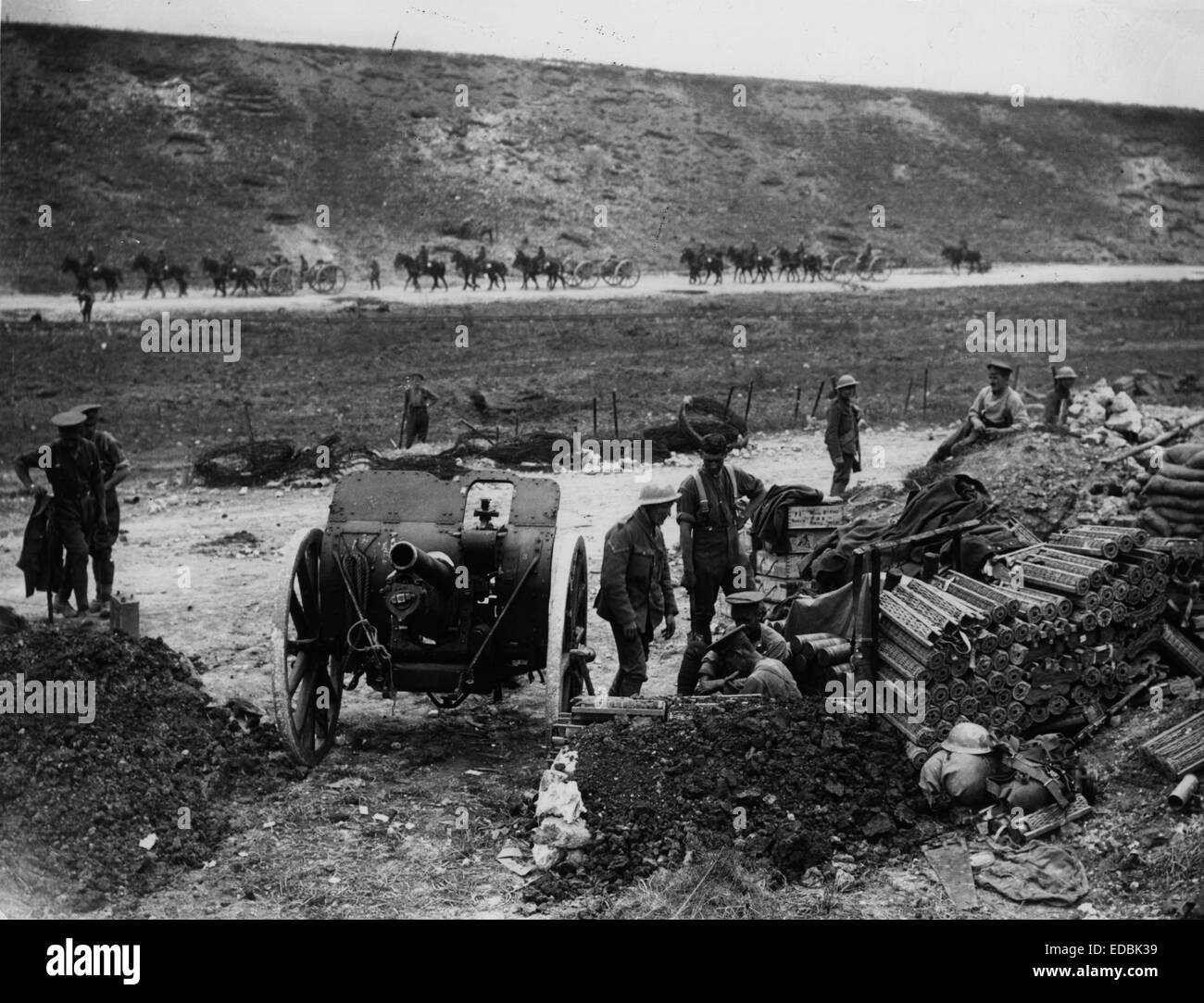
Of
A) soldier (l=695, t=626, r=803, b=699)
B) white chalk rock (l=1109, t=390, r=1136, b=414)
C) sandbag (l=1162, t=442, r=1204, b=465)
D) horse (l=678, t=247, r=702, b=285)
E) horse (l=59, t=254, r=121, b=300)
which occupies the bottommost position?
soldier (l=695, t=626, r=803, b=699)

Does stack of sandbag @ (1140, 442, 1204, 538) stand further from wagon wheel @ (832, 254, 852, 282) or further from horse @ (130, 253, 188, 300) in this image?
wagon wheel @ (832, 254, 852, 282)

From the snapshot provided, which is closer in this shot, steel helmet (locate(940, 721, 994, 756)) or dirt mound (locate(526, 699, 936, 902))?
dirt mound (locate(526, 699, 936, 902))

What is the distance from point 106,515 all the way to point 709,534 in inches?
221

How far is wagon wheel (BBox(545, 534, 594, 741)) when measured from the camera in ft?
24.5

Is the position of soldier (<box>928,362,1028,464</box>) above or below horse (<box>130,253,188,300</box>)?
below

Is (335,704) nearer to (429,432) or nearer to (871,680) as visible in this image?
(871,680)

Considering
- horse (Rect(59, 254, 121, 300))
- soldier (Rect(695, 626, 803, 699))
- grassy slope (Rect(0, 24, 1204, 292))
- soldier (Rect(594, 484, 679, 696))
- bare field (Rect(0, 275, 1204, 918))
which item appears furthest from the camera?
grassy slope (Rect(0, 24, 1204, 292))

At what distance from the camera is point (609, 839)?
677 centimetres

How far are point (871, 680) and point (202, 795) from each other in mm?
4069

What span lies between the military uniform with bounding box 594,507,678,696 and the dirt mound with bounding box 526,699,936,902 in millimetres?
979

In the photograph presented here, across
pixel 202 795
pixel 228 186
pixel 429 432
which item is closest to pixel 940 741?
pixel 202 795

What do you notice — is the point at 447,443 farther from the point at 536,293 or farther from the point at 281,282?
the point at 281,282

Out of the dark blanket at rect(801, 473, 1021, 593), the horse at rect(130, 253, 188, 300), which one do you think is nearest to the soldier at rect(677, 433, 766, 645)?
the dark blanket at rect(801, 473, 1021, 593)

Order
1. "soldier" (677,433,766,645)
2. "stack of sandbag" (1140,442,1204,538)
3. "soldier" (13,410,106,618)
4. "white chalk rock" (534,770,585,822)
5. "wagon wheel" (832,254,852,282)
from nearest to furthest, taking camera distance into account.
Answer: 1. "white chalk rock" (534,770,585,822)
2. "soldier" (677,433,766,645)
3. "stack of sandbag" (1140,442,1204,538)
4. "soldier" (13,410,106,618)
5. "wagon wheel" (832,254,852,282)
